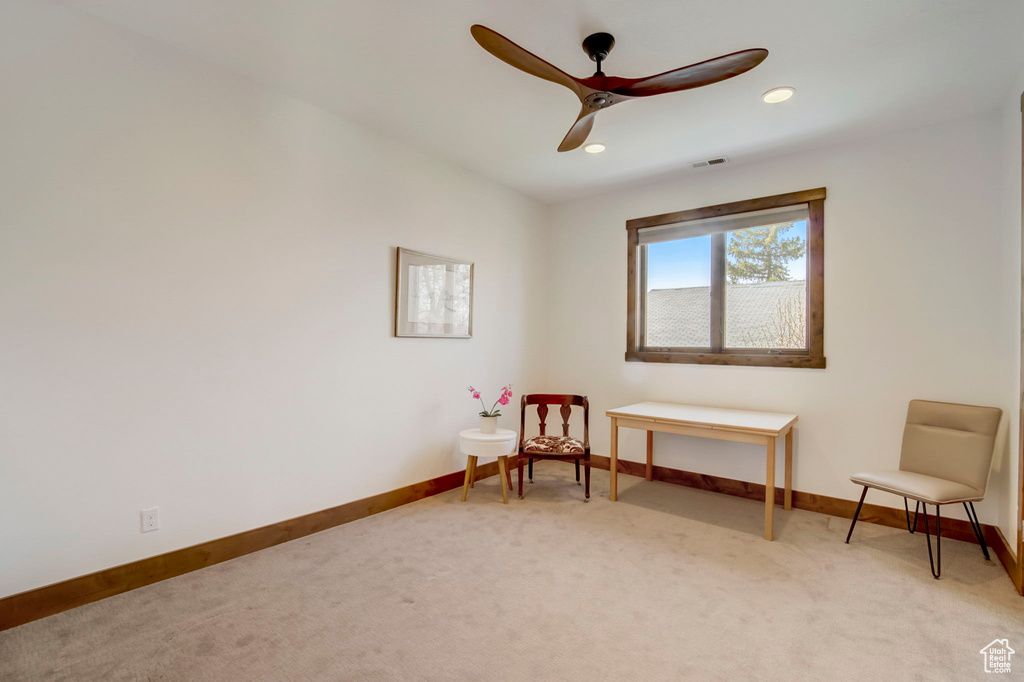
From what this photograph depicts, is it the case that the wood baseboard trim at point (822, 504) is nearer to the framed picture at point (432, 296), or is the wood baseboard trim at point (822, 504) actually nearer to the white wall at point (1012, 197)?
the white wall at point (1012, 197)

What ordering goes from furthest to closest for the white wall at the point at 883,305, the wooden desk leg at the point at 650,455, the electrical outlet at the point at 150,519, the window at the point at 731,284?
the wooden desk leg at the point at 650,455 → the window at the point at 731,284 → the white wall at the point at 883,305 → the electrical outlet at the point at 150,519

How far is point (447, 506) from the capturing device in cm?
353

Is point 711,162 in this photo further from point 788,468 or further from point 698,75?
point 788,468

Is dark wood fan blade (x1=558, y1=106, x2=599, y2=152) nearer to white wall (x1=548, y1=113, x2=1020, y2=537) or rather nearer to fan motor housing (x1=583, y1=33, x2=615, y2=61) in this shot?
fan motor housing (x1=583, y1=33, x2=615, y2=61)

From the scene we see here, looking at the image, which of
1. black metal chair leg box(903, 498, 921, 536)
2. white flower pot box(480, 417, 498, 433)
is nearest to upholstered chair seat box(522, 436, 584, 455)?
white flower pot box(480, 417, 498, 433)

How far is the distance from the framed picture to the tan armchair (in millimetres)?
2935

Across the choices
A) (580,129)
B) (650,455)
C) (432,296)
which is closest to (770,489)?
(650,455)

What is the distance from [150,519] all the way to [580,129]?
295cm

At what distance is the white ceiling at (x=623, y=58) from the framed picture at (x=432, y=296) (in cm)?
94

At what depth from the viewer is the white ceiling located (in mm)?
2094

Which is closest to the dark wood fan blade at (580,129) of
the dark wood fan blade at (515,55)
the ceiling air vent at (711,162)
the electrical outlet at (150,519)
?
the dark wood fan blade at (515,55)

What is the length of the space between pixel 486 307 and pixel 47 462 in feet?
9.80

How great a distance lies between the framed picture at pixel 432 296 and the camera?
3.52 meters

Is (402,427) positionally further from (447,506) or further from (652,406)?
(652,406)
